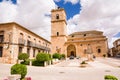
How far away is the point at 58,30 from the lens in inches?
1877

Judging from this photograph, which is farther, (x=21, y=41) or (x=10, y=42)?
(x=21, y=41)

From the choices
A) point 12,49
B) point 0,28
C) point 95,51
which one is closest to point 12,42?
point 12,49

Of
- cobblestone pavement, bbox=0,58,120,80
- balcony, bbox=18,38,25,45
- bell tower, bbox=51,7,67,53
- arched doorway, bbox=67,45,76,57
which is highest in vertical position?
bell tower, bbox=51,7,67,53

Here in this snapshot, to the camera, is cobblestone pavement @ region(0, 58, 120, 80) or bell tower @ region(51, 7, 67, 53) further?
bell tower @ region(51, 7, 67, 53)

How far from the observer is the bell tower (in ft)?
154

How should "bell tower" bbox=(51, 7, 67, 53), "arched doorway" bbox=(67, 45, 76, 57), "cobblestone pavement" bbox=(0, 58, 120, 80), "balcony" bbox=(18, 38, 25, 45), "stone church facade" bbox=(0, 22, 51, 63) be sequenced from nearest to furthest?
"cobblestone pavement" bbox=(0, 58, 120, 80), "stone church facade" bbox=(0, 22, 51, 63), "balcony" bbox=(18, 38, 25, 45), "bell tower" bbox=(51, 7, 67, 53), "arched doorway" bbox=(67, 45, 76, 57)

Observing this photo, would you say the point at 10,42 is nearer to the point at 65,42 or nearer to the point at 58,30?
the point at 58,30

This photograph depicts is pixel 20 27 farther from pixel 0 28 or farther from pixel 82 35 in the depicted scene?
pixel 82 35

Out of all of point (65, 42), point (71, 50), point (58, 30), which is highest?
point (58, 30)

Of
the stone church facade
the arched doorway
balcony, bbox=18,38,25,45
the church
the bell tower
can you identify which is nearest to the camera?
the stone church facade

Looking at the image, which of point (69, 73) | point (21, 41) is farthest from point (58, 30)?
point (69, 73)

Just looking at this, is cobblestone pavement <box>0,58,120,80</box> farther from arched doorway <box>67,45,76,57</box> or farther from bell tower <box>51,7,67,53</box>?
arched doorway <box>67,45,76,57</box>

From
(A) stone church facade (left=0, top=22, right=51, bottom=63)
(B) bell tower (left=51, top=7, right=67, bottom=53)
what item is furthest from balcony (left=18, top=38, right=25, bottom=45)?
(B) bell tower (left=51, top=7, right=67, bottom=53)

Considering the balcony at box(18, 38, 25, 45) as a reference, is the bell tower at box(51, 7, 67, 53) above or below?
above
